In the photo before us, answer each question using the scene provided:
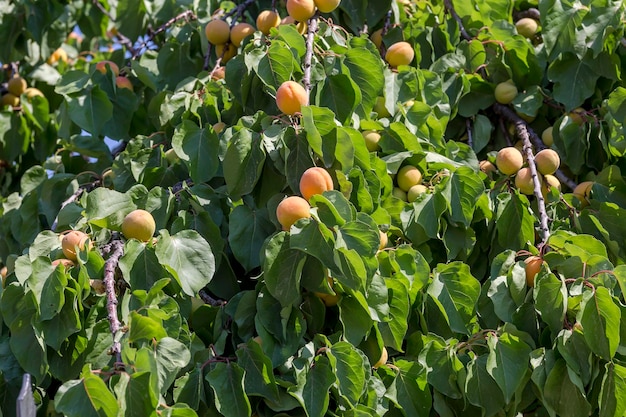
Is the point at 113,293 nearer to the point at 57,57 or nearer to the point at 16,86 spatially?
the point at 16,86

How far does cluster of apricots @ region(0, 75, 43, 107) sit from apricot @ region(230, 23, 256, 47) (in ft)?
2.63

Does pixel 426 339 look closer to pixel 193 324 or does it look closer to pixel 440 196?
pixel 440 196

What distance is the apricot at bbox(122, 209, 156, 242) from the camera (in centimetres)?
167

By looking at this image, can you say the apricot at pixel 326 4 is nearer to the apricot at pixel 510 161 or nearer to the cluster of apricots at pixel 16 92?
the apricot at pixel 510 161

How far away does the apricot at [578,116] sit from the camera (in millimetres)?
2236

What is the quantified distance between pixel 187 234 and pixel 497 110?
99 cm

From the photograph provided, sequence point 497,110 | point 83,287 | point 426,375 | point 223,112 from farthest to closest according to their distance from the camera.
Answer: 1. point 497,110
2. point 223,112
3. point 426,375
4. point 83,287

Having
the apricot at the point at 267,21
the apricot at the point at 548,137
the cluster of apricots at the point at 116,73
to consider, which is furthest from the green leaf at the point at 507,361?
the cluster of apricots at the point at 116,73

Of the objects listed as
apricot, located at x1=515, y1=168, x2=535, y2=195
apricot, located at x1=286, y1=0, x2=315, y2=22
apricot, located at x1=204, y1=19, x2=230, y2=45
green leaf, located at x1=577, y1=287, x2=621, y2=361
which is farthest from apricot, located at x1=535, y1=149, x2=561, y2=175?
apricot, located at x1=204, y1=19, x2=230, y2=45

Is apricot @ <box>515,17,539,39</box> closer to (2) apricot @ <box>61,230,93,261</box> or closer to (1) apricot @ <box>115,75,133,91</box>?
(1) apricot @ <box>115,75,133,91</box>

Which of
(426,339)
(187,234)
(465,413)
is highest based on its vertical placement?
(187,234)

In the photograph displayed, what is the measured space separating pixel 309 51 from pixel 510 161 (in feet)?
1.57

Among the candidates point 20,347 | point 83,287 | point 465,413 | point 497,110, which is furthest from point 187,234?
point 497,110

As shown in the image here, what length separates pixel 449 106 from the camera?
7.28 ft
